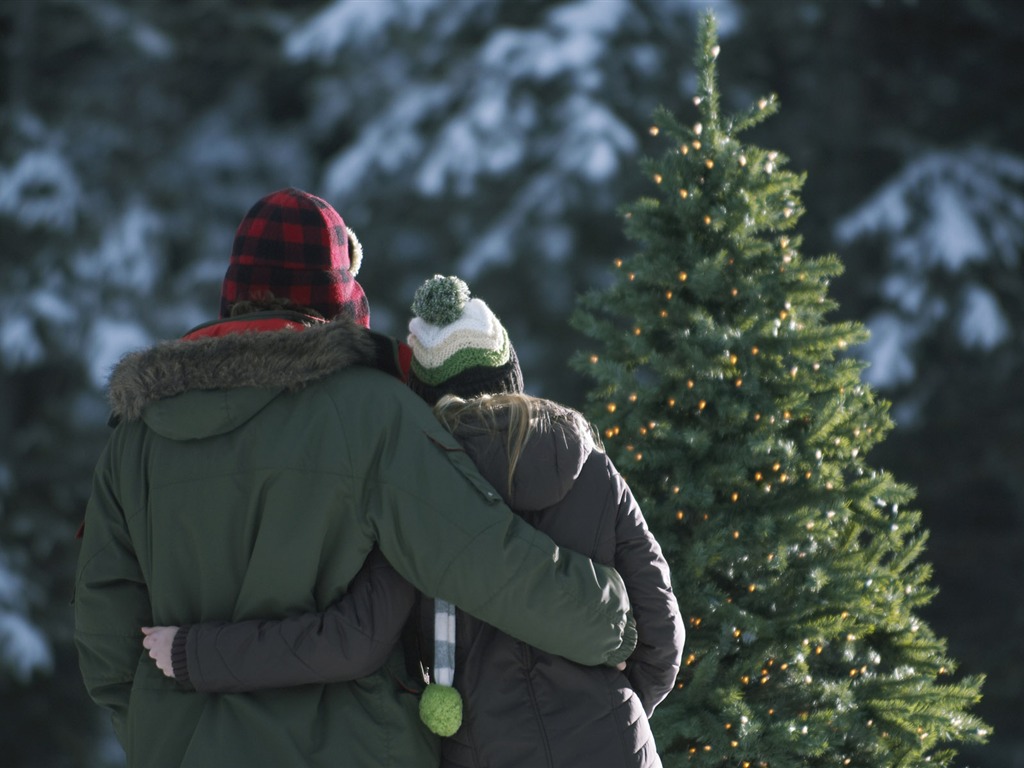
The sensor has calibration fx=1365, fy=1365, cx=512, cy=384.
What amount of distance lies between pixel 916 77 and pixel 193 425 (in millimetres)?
11106

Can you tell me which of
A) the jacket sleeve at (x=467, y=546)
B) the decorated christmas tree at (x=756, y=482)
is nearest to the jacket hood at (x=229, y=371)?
the jacket sleeve at (x=467, y=546)

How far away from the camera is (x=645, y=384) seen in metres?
3.97

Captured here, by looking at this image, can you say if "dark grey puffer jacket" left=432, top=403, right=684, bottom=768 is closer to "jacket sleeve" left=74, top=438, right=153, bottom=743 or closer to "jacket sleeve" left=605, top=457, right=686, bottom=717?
"jacket sleeve" left=605, top=457, right=686, bottom=717

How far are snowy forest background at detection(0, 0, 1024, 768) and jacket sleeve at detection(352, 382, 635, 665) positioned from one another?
8606mm

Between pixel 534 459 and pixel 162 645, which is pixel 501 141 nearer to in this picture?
pixel 534 459

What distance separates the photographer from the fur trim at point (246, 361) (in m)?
2.45

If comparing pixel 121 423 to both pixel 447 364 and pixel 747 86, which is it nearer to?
pixel 447 364

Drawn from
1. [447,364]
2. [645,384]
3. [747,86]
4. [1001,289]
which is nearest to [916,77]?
[747,86]

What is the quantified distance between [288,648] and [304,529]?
21 centimetres

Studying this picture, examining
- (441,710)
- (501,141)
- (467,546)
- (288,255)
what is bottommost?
(441,710)

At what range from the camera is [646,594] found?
8.61ft

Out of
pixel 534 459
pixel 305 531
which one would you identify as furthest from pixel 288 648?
pixel 534 459

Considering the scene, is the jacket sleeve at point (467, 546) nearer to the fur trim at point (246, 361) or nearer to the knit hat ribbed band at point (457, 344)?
the fur trim at point (246, 361)

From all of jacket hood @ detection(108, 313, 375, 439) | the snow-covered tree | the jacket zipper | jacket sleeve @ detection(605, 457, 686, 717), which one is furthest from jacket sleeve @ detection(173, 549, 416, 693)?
the snow-covered tree
